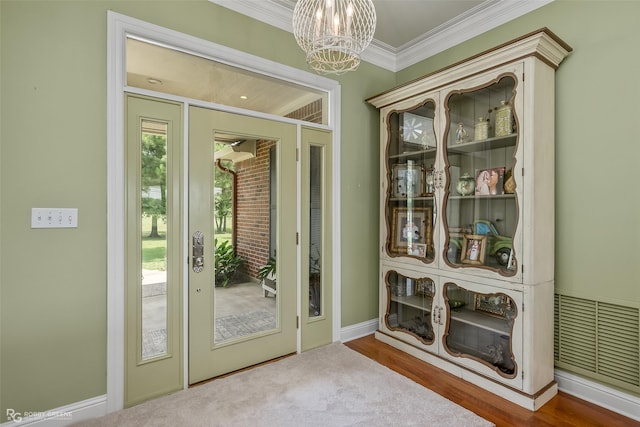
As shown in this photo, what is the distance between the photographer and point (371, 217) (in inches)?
130

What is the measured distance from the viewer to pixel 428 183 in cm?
276

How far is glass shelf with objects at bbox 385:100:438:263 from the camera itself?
2.71 metres

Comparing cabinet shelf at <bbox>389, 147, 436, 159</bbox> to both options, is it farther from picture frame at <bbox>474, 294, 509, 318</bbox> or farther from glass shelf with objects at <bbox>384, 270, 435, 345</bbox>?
picture frame at <bbox>474, 294, 509, 318</bbox>

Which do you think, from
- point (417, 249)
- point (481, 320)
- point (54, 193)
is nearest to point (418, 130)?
point (417, 249)

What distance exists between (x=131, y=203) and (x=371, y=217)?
2.11m

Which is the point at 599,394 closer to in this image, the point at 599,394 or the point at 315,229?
the point at 599,394

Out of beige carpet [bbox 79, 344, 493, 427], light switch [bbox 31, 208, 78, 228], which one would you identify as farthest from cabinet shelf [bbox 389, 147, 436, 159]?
light switch [bbox 31, 208, 78, 228]

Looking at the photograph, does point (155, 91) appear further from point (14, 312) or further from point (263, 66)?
point (14, 312)

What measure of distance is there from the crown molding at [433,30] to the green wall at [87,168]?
12 centimetres

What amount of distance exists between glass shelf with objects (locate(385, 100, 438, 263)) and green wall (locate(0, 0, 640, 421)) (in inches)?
34.5

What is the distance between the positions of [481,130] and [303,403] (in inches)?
89.0

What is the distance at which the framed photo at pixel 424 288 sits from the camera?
2.70 metres

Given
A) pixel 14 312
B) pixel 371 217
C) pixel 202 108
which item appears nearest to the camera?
pixel 14 312

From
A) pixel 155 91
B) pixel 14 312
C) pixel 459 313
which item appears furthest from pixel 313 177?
pixel 14 312
